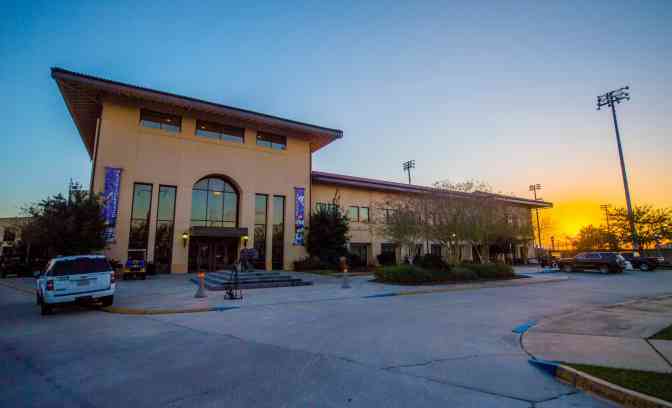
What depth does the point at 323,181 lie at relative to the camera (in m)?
32.1

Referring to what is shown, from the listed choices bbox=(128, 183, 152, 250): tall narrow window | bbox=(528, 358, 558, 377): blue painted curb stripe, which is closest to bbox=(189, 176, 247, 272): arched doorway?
bbox=(128, 183, 152, 250): tall narrow window

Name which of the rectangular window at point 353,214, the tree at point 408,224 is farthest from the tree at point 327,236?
the tree at point 408,224

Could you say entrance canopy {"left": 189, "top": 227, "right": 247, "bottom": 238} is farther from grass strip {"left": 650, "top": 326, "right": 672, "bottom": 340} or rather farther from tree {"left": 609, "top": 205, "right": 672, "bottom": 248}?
tree {"left": 609, "top": 205, "right": 672, "bottom": 248}

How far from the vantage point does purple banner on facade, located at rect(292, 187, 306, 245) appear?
29.4 metres

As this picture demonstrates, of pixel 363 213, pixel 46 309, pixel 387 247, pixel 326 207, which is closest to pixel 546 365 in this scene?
pixel 46 309

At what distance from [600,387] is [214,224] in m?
26.1

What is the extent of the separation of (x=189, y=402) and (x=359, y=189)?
104 ft

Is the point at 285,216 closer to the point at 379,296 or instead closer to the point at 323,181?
the point at 323,181

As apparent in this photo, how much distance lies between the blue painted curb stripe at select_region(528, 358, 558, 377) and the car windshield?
11.9 meters

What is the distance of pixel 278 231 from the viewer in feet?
94.9

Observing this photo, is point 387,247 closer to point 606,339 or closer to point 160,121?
point 160,121

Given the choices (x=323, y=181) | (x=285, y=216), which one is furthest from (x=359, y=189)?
(x=285, y=216)

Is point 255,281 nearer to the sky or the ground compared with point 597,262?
nearer to the ground

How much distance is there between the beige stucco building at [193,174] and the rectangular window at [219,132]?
8 centimetres
